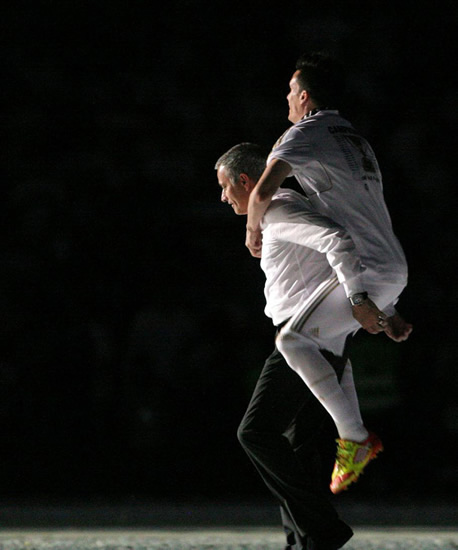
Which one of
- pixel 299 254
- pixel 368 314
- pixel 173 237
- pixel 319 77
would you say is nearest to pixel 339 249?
pixel 368 314

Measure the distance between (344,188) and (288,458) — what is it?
0.88m

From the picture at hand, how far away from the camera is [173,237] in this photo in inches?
415

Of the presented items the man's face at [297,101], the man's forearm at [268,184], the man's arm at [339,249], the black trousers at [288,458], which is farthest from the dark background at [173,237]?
the man's forearm at [268,184]

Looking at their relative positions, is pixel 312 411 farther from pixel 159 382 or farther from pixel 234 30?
pixel 234 30

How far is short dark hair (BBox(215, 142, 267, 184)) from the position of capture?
3688 mm

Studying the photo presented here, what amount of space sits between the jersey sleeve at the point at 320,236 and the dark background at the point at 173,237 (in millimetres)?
6420

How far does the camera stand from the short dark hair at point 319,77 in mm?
3607

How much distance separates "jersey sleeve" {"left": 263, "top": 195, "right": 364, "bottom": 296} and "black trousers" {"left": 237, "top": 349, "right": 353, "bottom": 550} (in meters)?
0.36

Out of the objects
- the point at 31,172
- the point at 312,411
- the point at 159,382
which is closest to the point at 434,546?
the point at 312,411

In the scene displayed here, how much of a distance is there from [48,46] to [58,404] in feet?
12.1

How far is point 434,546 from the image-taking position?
548 centimetres

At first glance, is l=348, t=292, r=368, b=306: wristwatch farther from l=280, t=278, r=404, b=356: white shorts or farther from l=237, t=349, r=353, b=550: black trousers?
l=237, t=349, r=353, b=550: black trousers

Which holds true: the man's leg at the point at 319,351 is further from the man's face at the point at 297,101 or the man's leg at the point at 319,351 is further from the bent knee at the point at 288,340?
the man's face at the point at 297,101

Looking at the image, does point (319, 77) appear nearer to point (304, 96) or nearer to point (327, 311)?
point (304, 96)
